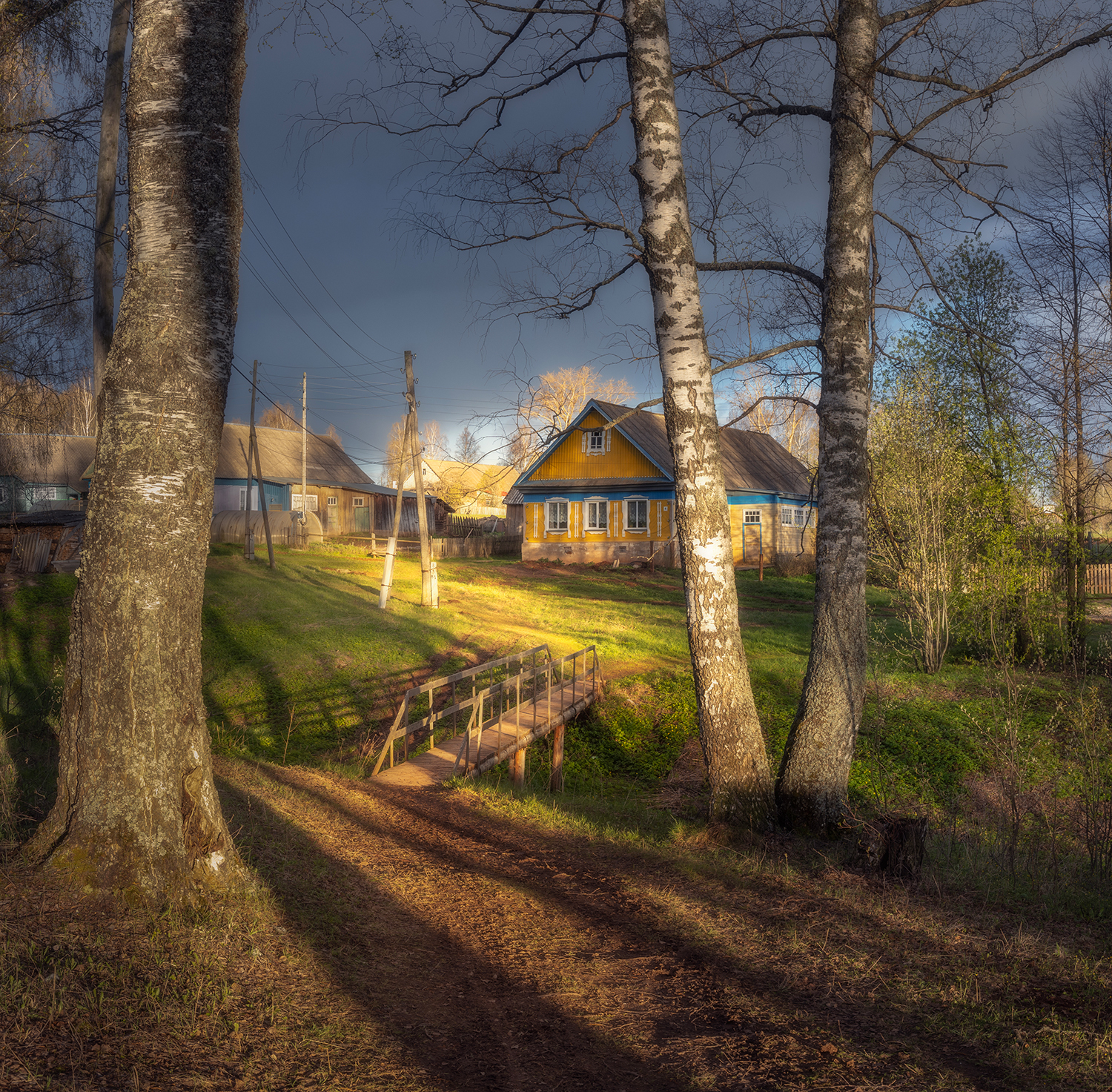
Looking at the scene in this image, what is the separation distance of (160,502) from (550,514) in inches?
1322

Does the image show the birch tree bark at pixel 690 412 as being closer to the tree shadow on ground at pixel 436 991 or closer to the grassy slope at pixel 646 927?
the grassy slope at pixel 646 927

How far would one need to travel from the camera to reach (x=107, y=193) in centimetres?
1249

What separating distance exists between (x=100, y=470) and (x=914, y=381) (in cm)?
1572

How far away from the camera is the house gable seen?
3469 centimetres

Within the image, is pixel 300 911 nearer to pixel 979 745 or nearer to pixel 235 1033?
pixel 235 1033

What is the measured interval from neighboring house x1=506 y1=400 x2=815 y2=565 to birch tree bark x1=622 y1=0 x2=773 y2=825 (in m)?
25.5

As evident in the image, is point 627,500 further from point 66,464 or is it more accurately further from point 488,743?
point 66,464

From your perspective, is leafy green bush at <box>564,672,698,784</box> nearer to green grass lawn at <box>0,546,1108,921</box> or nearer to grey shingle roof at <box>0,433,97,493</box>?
green grass lawn at <box>0,546,1108,921</box>

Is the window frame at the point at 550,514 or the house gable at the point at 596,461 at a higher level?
the house gable at the point at 596,461

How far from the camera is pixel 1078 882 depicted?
5.89m

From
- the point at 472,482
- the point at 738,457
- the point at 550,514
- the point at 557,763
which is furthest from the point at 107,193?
the point at 738,457

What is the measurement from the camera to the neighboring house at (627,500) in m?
34.3

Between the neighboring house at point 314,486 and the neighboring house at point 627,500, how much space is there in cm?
1172

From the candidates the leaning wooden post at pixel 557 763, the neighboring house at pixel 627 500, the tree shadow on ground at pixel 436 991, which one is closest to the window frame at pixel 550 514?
the neighboring house at pixel 627 500
